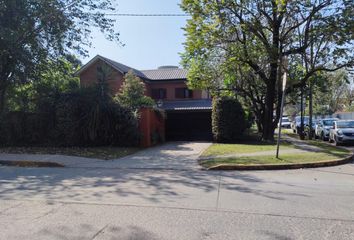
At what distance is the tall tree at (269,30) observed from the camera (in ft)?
66.5

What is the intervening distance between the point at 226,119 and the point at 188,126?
5.53m

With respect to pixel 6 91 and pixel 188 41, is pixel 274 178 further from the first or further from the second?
pixel 6 91

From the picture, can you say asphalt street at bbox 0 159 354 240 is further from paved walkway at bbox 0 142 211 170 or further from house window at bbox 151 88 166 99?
house window at bbox 151 88 166 99

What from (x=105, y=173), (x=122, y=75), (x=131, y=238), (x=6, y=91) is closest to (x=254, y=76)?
(x=122, y=75)

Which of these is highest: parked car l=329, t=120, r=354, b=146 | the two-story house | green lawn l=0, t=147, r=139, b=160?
the two-story house

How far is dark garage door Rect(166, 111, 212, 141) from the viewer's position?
1082 inches

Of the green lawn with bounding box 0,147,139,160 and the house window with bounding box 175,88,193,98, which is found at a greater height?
the house window with bounding box 175,88,193,98

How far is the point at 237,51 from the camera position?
2191 centimetres

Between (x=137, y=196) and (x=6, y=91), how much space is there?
17216mm

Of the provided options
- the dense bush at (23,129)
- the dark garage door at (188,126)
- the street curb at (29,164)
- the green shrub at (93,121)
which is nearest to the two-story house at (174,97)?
the dark garage door at (188,126)

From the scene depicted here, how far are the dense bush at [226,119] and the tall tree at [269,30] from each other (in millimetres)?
2260

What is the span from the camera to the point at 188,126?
27859 mm

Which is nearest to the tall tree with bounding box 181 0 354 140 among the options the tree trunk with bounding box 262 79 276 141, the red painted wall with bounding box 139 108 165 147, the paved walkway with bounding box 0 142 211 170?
the tree trunk with bounding box 262 79 276 141

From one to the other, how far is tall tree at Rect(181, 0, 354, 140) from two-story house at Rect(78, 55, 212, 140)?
18.4 feet
